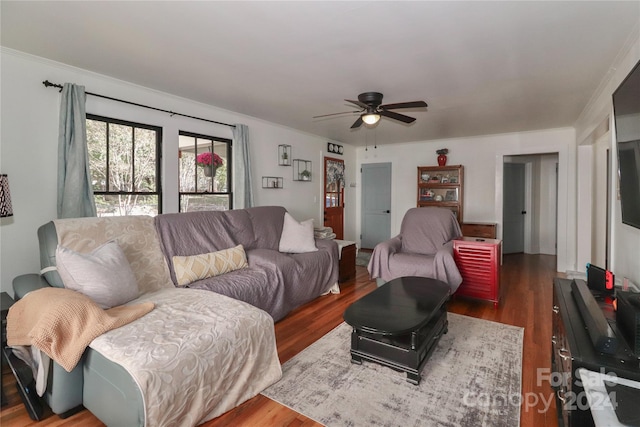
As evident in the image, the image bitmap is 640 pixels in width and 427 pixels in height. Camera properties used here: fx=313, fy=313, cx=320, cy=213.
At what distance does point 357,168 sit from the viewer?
7.14 metres

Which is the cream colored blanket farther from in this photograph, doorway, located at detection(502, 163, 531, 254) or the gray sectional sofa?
doorway, located at detection(502, 163, 531, 254)

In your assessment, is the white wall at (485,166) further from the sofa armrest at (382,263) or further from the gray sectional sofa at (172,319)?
the gray sectional sofa at (172,319)

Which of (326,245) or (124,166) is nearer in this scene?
(124,166)

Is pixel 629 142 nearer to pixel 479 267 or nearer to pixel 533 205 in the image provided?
pixel 479 267

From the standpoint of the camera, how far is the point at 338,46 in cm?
231

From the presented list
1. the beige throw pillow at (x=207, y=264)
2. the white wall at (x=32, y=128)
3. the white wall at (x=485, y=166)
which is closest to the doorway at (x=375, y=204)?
the white wall at (x=485, y=166)

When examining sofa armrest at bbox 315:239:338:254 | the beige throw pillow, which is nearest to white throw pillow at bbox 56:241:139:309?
the beige throw pillow

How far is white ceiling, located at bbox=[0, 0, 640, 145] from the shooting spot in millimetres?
1871

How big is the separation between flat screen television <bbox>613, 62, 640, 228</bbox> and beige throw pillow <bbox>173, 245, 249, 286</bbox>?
9.73ft

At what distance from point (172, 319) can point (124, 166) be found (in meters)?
2.12

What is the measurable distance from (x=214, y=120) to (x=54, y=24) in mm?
2008

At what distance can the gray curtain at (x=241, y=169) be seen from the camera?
13.7 feet

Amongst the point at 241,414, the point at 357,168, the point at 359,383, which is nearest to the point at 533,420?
the point at 359,383

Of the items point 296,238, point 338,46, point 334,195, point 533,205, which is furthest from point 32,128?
point 533,205
